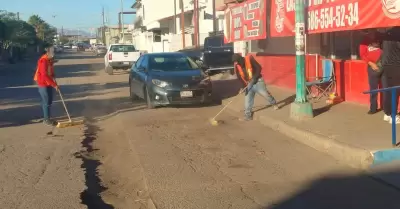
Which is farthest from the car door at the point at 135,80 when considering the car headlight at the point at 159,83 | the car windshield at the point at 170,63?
the car headlight at the point at 159,83

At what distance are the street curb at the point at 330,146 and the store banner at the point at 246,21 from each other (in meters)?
5.32

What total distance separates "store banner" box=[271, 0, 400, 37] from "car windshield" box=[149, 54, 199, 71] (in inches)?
105

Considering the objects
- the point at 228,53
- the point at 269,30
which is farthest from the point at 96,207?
the point at 228,53

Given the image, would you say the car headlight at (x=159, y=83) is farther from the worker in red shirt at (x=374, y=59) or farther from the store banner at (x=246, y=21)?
the worker in red shirt at (x=374, y=59)

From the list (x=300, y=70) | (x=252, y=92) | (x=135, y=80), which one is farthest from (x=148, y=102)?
(x=300, y=70)

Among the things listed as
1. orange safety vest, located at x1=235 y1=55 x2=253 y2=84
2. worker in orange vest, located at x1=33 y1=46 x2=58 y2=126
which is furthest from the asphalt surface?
orange safety vest, located at x1=235 y1=55 x2=253 y2=84

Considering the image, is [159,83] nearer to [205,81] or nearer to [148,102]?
[148,102]

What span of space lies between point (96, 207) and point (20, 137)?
16.7 feet

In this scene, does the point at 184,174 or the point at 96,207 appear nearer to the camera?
the point at 96,207

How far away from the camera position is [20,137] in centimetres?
1077

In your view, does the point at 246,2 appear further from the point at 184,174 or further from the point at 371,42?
the point at 184,174

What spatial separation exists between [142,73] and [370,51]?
703 centimetres

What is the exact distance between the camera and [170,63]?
1543 centimetres

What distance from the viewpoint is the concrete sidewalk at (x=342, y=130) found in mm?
7480
